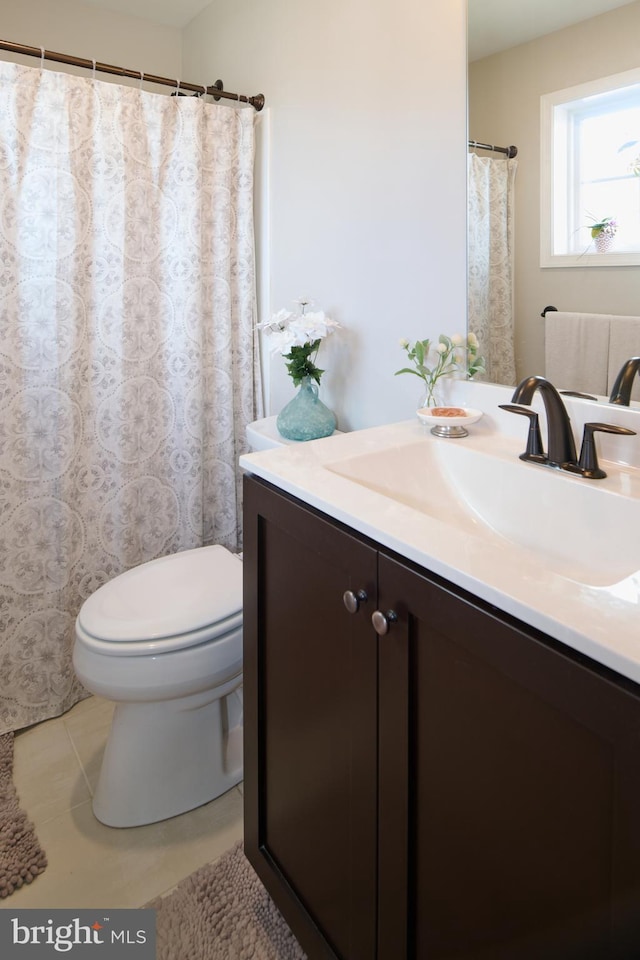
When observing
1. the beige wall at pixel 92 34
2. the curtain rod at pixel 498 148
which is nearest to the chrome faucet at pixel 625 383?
the curtain rod at pixel 498 148

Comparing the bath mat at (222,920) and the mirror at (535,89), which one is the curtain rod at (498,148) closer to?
the mirror at (535,89)

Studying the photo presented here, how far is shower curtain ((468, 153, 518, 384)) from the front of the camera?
1220mm

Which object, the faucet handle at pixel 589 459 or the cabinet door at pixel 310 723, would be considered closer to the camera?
the cabinet door at pixel 310 723

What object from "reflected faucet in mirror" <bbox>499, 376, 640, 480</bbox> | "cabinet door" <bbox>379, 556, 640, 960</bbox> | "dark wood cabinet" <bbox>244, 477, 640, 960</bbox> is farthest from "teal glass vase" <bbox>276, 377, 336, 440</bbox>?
"cabinet door" <bbox>379, 556, 640, 960</bbox>

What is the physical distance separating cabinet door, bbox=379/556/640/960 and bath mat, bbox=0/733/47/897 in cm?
91


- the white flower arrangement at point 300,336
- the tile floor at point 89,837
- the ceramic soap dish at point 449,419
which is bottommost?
the tile floor at point 89,837

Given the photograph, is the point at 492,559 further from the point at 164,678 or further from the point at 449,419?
the point at 164,678

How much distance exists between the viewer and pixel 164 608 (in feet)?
4.72

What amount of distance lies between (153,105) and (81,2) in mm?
790

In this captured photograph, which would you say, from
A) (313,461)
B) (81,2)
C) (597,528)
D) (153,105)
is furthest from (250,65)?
(597,528)

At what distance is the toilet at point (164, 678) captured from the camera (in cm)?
135

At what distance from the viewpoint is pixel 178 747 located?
1491 mm

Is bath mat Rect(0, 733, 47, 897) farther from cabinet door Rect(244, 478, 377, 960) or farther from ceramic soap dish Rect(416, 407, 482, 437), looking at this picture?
ceramic soap dish Rect(416, 407, 482, 437)

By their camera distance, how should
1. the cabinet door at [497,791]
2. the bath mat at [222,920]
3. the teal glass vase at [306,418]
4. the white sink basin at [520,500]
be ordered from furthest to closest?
the teal glass vase at [306,418] → the bath mat at [222,920] → the white sink basin at [520,500] → the cabinet door at [497,791]
